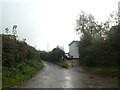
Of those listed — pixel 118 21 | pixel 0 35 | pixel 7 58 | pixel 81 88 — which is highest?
pixel 118 21

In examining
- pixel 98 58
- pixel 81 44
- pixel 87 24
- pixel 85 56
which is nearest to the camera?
pixel 98 58

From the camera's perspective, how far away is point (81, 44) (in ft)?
157

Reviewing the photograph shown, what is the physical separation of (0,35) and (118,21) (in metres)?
12.6

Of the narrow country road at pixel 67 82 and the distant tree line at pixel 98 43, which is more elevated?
the distant tree line at pixel 98 43

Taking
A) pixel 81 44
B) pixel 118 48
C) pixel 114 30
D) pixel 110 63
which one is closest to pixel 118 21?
pixel 114 30

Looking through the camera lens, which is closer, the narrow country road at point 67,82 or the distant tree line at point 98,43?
the narrow country road at point 67,82

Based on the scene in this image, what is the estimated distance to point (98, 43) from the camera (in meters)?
34.9

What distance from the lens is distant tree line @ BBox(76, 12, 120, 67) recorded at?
29.3 m

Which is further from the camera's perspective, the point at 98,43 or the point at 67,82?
the point at 98,43

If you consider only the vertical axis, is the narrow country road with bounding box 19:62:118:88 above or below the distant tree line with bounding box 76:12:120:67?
below

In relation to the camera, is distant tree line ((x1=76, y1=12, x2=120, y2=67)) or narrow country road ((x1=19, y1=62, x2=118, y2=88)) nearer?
narrow country road ((x1=19, y1=62, x2=118, y2=88))

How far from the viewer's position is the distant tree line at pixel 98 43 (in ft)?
96.2

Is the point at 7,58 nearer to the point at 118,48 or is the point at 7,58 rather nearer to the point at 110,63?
the point at 118,48

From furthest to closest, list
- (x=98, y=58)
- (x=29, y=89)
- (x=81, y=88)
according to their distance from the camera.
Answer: (x=98, y=58) < (x=81, y=88) < (x=29, y=89)
